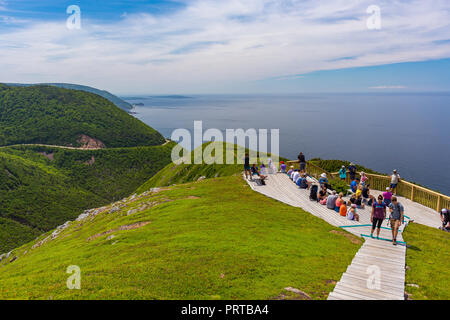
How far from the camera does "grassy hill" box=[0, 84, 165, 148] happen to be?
508 ft

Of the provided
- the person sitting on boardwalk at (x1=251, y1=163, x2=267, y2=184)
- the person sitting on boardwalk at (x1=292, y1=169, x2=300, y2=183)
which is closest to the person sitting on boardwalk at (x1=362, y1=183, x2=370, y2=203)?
the person sitting on boardwalk at (x1=292, y1=169, x2=300, y2=183)

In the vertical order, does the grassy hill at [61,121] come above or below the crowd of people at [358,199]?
above

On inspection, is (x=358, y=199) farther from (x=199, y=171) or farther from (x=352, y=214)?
(x=199, y=171)

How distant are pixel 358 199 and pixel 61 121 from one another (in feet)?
586

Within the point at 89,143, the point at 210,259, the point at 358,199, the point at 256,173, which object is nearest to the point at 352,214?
the point at 358,199

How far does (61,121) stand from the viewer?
545 ft

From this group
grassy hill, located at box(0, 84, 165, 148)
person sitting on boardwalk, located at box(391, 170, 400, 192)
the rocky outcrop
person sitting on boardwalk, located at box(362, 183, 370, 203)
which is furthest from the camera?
grassy hill, located at box(0, 84, 165, 148)

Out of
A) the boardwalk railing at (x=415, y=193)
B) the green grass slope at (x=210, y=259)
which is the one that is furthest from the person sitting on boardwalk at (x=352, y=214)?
the boardwalk railing at (x=415, y=193)

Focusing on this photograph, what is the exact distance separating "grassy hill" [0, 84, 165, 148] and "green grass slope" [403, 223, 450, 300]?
161 m

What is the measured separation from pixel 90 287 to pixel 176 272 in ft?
11.0

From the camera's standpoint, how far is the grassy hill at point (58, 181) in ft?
290

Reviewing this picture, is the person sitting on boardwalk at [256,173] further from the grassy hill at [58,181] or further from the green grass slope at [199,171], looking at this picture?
the grassy hill at [58,181]

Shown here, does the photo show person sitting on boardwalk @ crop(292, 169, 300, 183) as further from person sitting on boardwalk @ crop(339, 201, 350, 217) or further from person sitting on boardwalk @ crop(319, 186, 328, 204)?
person sitting on boardwalk @ crop(339, 201, 350, 217)

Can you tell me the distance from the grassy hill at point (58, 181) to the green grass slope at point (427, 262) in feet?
282
